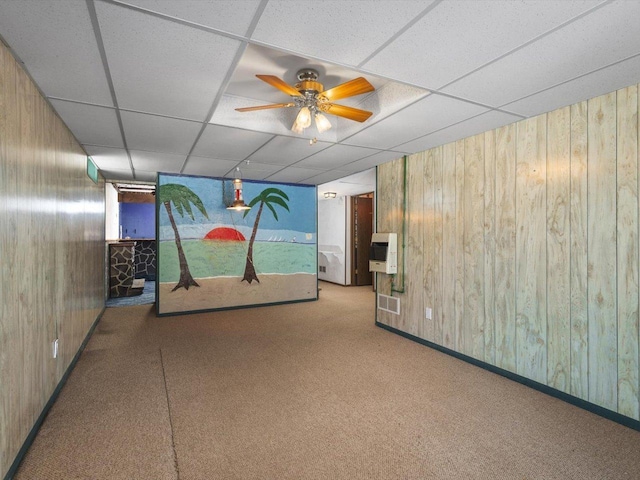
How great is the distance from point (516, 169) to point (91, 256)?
5138 mm

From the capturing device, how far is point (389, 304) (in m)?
4.70

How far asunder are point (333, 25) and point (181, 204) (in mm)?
4622

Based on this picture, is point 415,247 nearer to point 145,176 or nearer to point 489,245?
point 489,245

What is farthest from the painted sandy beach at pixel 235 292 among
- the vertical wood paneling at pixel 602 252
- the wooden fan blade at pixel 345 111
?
the vertical wood paneling at pixel 602 252

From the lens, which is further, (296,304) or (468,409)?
(296,304)

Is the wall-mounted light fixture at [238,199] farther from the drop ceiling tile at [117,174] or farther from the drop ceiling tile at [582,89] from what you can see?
the drop ceiling tile at [582,89]

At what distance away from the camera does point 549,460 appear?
2018mm

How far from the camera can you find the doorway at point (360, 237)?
8.85m

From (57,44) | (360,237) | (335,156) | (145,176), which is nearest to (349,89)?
(57,44)

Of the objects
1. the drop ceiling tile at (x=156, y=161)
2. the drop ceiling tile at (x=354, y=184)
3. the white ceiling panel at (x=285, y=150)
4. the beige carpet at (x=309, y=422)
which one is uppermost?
the drop ceiling tile at (x=354, y=184)

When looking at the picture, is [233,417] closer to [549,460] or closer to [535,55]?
[549,460]

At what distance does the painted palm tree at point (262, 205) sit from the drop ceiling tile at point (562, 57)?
4347 mm

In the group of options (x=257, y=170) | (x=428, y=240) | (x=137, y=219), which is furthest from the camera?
(x=137, y=219)

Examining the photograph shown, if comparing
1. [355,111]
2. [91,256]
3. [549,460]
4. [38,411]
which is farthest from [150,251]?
[549,460]
